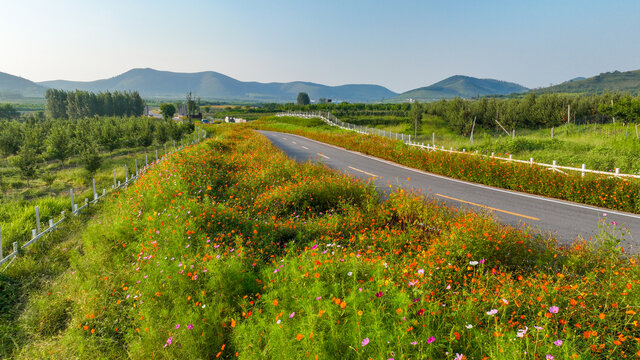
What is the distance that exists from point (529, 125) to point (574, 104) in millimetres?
7036

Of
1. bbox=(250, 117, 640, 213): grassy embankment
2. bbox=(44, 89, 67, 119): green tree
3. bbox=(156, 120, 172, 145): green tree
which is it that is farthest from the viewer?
bbox=(44, 89, 67, 119): green tree

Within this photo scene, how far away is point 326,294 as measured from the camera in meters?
4.29

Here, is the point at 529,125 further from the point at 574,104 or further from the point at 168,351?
the point at 168,351

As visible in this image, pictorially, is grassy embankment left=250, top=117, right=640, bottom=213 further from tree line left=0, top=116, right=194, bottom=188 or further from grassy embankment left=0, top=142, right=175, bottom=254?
tree line left=0, top=116, right=194, bottom=188

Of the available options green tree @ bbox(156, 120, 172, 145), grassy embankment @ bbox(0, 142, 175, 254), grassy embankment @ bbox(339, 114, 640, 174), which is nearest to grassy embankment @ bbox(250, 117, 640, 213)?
grassy embankment @ bbox(339, 114, 640, 174)

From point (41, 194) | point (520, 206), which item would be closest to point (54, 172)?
point (41, 194)

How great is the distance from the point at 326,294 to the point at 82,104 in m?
136

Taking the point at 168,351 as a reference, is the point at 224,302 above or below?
above

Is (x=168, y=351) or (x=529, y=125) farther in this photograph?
(x=529, y=125)

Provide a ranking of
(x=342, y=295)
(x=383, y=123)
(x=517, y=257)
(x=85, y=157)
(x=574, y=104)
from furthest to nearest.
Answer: (x=383, y=123), (x=574, y=104), (x=85, y=157), (x=517, y=257), (x=342, y=295)

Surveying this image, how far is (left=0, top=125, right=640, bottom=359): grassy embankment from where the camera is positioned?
338 centimetres

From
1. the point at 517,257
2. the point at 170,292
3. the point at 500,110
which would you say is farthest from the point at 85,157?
the point at 500,110

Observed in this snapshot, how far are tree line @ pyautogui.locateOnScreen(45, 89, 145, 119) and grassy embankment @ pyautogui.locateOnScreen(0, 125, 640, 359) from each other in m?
118

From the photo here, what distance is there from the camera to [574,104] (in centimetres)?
5181
